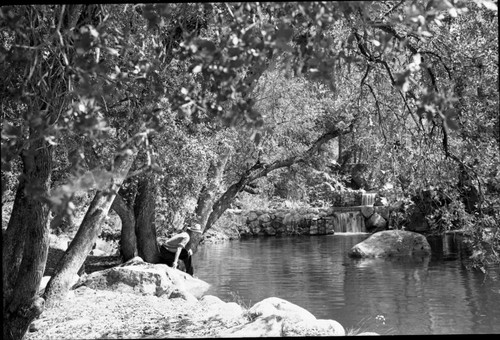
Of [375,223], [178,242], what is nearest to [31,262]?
[178,242]

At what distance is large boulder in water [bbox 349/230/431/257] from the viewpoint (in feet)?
Answer: 60.0

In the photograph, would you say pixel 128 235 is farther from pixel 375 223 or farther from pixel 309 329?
pixel 375 223

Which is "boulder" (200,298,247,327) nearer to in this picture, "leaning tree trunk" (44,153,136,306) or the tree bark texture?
"leaning tree trunk" (44,153,136,306)

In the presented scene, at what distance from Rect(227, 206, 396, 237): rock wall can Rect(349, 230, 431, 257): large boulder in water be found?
7782mm

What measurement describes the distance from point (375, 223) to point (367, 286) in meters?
14.0

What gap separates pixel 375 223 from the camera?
88.3 ft

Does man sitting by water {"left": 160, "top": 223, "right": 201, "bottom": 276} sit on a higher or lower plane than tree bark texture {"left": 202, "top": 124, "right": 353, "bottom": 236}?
lower

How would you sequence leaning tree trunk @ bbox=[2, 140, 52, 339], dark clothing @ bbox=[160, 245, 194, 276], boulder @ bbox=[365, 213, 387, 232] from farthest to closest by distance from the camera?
boulder @ bbox=[365, 213, 387, 232] → dark clothing @ bbox=[160, 245, 194, 276] → leaning tree trunk @ bbox=[2, 140, 52, 339]

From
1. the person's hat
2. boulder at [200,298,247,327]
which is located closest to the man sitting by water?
the person's hat

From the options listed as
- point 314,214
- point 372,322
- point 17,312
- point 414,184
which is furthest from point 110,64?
point 314,214

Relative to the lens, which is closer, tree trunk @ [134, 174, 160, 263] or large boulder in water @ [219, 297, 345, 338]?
large boulder in water @ [219, 297, 345, 338]

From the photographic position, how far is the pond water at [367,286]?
9914mm

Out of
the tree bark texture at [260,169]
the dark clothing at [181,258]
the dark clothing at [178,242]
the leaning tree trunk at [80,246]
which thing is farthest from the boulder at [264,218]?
the leaning tree trunk at [80,246]

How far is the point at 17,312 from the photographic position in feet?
18.6
